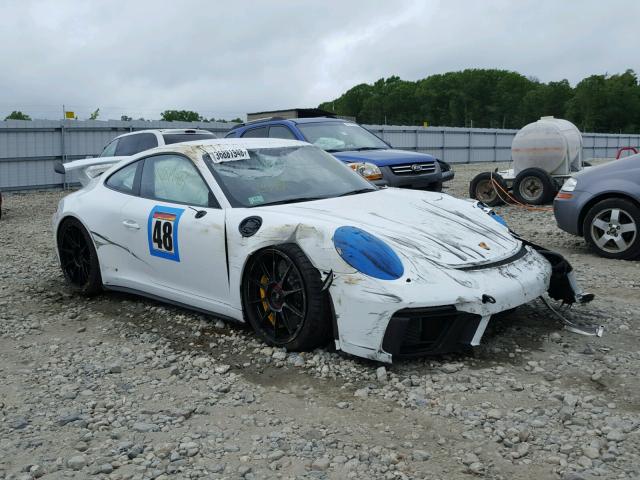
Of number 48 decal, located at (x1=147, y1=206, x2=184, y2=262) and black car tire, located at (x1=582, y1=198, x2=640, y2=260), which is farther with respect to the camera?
black car tire, located at (x1=582, y1=198, x2=640, y2=260)

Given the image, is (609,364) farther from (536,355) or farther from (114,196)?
(114,196)

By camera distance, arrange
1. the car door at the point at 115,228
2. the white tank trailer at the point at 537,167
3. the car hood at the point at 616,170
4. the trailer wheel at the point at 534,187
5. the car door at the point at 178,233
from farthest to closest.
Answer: the white tank trailer at the point at 537,167, the trailer wheel at the point at 534,187, the car hood at the point at 616,170, the car door at the point at 115,228, the car door at the point at 178,233

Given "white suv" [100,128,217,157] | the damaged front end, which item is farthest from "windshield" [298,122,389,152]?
the damaged front end

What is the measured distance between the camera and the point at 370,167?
9.71 m

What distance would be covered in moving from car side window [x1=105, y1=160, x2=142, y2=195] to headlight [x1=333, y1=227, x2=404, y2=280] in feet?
7.42

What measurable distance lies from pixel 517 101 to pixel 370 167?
108 metres

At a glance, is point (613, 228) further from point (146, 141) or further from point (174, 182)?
point (146, 141)

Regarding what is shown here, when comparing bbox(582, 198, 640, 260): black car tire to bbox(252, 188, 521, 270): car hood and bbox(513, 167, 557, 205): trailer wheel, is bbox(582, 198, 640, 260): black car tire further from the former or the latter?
bbox(513, 167, 557, 205): trailer wheel

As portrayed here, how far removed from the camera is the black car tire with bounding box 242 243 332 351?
157 inches

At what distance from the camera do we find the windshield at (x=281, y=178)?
4703 millimetres

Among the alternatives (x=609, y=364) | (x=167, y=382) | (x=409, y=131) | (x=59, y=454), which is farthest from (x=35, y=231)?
(x=409, y=131)

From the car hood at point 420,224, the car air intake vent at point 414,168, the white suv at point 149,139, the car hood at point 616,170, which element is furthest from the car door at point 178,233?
the white suv at point 149,139

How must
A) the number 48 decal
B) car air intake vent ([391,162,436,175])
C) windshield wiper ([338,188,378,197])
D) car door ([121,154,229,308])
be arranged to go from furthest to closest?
car air intake vent ([391,162,436,175])
windshield wiper ([338,188,378,197])
the number 48 decal
car door ([121,154,229,308])

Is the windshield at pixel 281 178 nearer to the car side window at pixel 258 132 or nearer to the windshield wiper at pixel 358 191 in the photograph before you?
the windshield wiper at pixel 358 191
